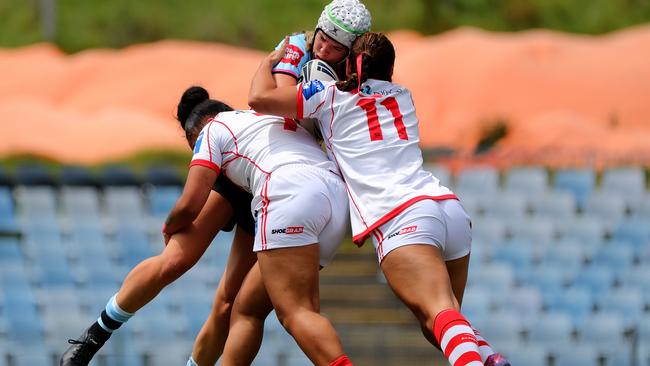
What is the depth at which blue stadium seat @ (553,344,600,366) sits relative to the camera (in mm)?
10438

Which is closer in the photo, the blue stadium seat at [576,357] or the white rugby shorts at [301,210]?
the white rugby shorts at [301,210]

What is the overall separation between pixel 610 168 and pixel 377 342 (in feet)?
20.3

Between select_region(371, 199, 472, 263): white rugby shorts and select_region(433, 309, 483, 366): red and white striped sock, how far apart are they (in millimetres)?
334

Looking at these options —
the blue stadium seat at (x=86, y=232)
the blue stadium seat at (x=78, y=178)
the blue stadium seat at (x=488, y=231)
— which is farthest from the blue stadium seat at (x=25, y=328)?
the blue stadium seat at (x=488, y=231)

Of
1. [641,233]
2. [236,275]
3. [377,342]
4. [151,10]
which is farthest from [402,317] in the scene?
[151,10]

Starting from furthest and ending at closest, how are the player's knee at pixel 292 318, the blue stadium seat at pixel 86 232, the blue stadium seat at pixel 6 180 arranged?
the blue stadium seat at pixel 6 180
the blue stadium seat at pixel 86 232
the player's knee at pixel 292 318

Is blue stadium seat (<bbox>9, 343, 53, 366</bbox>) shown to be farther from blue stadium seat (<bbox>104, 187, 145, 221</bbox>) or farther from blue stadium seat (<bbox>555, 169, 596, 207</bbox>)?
→ blue stadium seat (<bbox>555, 169, 596, 207</bbox>)

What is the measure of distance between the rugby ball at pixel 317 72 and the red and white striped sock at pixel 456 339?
1.15 m

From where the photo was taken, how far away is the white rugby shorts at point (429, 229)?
15.4 feet

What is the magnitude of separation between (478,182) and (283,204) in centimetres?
1004

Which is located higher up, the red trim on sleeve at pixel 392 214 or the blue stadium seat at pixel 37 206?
the red trim on sleeve at pixel 392 214

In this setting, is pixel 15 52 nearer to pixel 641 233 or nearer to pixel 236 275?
pixel 641 233

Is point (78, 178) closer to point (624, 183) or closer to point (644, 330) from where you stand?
point (624, 183)

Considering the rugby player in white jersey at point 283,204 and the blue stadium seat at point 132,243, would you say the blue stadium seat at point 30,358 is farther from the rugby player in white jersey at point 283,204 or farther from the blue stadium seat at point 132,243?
the rugby player in white jersey at point 283,204
